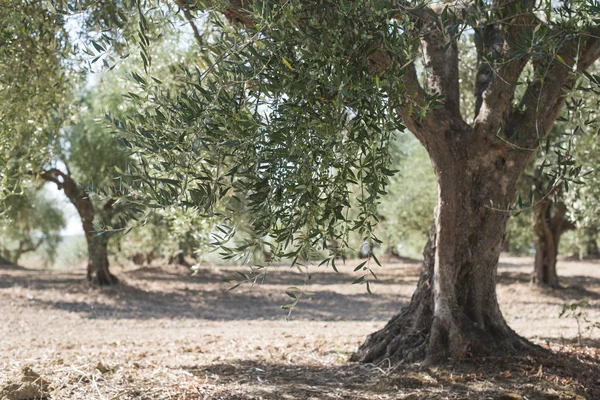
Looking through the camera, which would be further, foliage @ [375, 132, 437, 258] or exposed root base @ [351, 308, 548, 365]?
foliage @ [375, 132, 437, 258]

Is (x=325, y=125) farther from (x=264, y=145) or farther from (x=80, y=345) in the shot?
(x=80, y=345)

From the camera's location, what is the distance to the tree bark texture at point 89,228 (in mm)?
16844

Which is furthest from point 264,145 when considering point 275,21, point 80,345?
point 80,345

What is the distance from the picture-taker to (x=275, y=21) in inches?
143

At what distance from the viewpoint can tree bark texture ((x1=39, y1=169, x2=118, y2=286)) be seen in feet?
55.3

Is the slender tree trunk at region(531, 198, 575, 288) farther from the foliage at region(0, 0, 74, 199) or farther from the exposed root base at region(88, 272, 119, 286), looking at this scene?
the foliage at region(0, 0, 74, 199)

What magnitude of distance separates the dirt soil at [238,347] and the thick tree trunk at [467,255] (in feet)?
0.94

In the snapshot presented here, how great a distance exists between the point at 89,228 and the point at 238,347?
34.0ft

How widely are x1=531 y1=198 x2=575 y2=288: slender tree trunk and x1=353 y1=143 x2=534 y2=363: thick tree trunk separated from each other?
12.4 m

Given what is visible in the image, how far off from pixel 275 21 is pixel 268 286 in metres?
18.9

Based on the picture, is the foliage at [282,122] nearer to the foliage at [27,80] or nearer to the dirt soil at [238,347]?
the dirt soil at [238,347]

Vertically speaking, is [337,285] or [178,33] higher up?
[178,33]

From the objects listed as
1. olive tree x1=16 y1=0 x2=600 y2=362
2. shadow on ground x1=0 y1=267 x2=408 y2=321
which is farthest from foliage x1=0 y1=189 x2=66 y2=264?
olive tree x1=16 y1=0 x2=600 y2=362

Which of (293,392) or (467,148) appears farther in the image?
(467,148)
